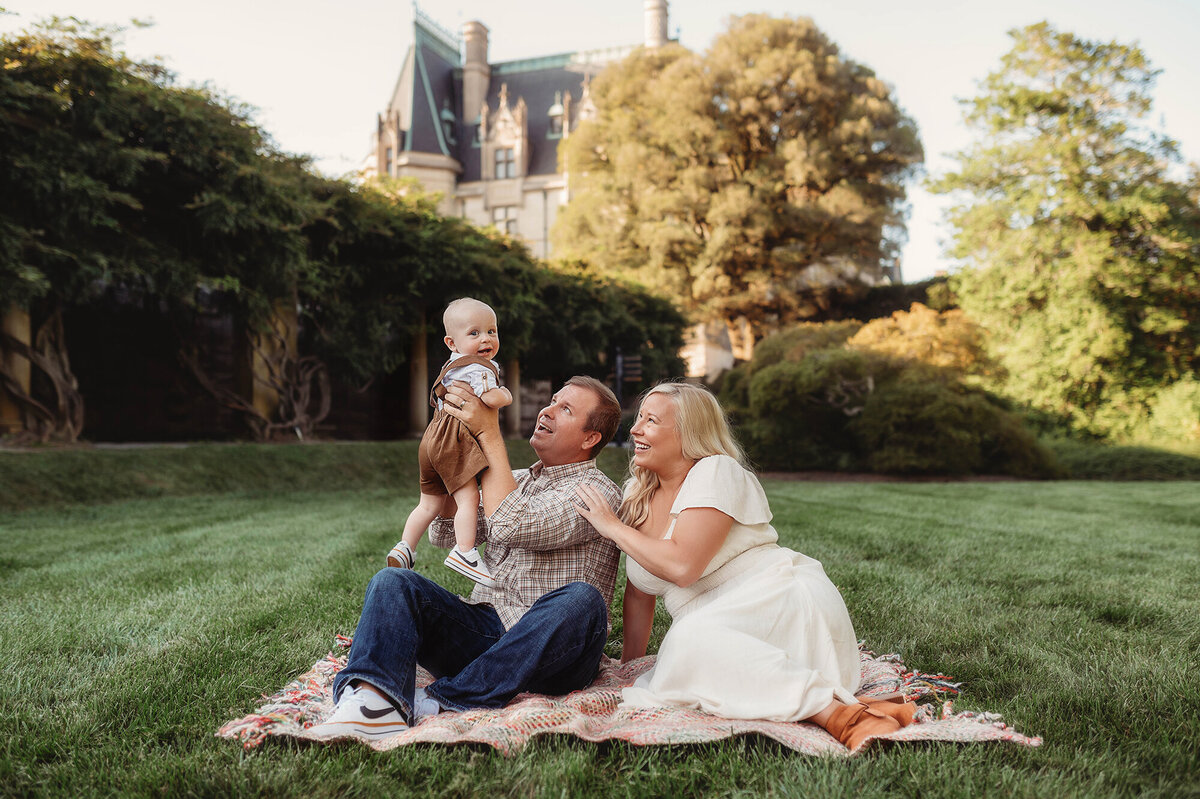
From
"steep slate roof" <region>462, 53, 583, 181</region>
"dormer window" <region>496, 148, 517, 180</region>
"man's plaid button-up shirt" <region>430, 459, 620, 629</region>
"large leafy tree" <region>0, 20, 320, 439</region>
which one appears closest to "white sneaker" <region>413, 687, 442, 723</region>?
"man's plaid button-up shirt" <region>430, 459, 620, 629</region>

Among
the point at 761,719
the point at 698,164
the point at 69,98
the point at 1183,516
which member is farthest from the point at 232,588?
the point at 698,164

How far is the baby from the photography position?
2717 mm

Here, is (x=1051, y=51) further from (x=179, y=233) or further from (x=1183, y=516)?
(x=179, y=233)

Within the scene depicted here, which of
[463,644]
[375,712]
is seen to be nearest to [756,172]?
[463,644]

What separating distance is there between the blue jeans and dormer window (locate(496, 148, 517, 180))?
38.2m

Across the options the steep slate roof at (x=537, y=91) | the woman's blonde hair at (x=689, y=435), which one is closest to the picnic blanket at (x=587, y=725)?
the woman's blonde hair at (x=689, y=435)

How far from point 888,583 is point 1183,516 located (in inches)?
262

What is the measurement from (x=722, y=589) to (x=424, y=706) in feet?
3.22

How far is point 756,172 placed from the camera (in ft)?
81.3

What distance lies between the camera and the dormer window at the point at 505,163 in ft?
127

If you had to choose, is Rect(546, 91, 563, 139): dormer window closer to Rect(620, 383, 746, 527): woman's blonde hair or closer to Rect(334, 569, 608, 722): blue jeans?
Rect(620, 383, 746, 527): woman's blonde hair

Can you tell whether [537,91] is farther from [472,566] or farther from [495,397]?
[472,566]

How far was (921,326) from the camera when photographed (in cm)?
1767

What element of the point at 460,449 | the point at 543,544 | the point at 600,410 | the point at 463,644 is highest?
the point at 600,410
